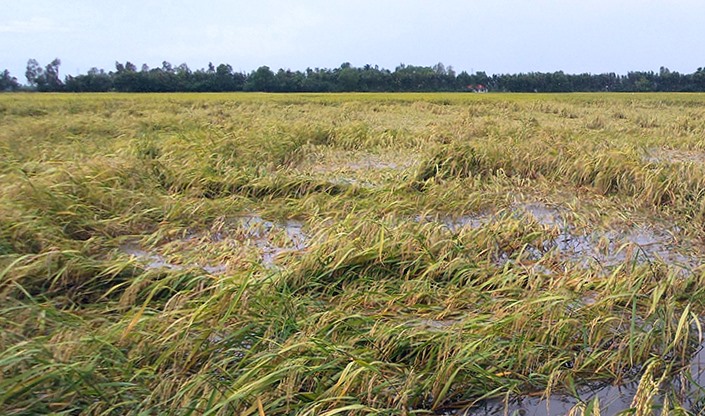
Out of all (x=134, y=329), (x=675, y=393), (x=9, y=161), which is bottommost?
(x=675, y=393)

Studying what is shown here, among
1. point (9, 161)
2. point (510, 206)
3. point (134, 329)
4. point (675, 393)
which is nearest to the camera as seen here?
point (675, 393)

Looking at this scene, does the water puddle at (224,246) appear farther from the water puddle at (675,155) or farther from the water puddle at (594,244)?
the water puddle at (675,155)

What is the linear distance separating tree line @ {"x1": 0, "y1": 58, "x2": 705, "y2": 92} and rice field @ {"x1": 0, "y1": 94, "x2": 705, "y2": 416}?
31002 mm

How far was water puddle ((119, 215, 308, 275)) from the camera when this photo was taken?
2590 millimetres

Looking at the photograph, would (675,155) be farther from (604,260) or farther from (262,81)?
(262,81)

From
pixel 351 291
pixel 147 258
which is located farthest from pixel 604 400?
pixel 147 258

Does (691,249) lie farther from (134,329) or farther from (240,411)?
(134,329)

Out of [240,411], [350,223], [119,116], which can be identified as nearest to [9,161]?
[350,223]

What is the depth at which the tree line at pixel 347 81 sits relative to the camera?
31500 mm

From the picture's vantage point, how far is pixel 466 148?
16.1 ft

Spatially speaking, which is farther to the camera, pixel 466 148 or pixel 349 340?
pixel 466 148

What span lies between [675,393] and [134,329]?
1910mm

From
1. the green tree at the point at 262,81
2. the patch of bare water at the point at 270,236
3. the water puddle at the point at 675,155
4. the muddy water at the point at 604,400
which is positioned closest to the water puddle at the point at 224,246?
the patch of bare water at the point at 270,236

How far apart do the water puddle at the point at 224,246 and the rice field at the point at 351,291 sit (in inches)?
0.7
